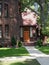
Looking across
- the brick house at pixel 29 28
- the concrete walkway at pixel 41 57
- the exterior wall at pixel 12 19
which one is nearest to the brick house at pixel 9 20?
the exterior wall at pixel 12 19

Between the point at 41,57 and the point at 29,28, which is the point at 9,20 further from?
the point at 41,57

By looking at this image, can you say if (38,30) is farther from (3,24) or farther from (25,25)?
(3,24)

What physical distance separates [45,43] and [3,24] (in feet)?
21.9

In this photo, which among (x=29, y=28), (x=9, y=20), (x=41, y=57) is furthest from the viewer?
(x=29, y=28)

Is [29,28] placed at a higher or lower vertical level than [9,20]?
lower

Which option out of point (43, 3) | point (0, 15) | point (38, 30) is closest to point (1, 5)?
point (0, 15)

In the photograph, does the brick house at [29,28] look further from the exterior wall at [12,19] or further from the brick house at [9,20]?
the exterior wall at [12,19]

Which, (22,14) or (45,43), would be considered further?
(22,14)

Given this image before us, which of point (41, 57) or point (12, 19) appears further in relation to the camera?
point (12, 19)

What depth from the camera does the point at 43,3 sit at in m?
39.4

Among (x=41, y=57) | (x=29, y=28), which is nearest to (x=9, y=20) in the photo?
(x=29, y=28)

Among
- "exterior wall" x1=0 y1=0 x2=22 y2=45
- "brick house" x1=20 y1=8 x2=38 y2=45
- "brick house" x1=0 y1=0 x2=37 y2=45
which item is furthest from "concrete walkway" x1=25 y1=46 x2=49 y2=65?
"brick house" x1=20 y1=8 x2=38 y2=45

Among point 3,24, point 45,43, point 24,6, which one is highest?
point 24,6

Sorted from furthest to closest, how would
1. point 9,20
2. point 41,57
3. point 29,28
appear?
point 29,28 → point 9,20 → point 41,57
